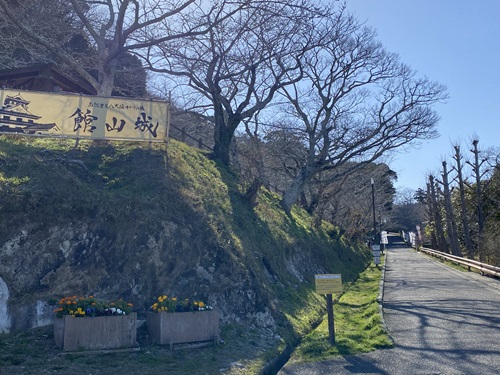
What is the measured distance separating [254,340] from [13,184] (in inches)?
225

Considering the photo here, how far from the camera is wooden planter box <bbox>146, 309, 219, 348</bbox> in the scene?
7.95 meters

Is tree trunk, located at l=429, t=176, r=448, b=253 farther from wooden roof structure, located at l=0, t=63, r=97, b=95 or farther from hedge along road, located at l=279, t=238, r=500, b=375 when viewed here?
wooden roof structure, located at l=0, t=63, r=97, b=95

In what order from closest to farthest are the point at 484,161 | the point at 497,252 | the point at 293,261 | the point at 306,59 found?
the point at 293,261 < the point at 306,59 < the point at 497,252 < the point at 484,161

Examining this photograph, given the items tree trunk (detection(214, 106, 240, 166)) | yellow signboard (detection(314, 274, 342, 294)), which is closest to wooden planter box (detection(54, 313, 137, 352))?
yellow signboard (detection(314, 274, 342, 294))

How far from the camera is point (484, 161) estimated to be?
106 ft

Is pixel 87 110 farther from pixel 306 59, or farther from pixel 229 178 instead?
pixel 306 59

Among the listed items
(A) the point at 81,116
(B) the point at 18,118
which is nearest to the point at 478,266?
(A) the point at 81,116

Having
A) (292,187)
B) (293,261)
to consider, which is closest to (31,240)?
(293,261)

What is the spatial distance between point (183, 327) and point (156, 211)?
3.52m

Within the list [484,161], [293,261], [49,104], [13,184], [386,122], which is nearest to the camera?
[13,184]

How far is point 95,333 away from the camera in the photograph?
290 inches

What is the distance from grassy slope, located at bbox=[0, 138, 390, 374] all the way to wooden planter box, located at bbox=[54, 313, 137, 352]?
0.25 m

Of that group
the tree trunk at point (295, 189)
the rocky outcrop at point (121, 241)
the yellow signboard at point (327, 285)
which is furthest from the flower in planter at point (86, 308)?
the tree trunk at point (295, 189)

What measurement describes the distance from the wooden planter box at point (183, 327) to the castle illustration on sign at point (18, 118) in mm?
7288
